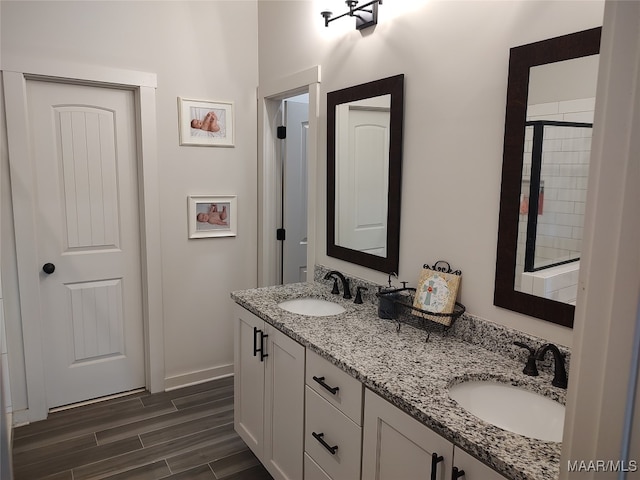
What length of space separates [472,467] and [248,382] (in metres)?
1.44

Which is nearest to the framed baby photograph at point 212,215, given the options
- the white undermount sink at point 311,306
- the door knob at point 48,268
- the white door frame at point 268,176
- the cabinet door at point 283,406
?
the white door frame at point 268,176

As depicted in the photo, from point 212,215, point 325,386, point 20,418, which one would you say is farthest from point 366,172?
point 20,418

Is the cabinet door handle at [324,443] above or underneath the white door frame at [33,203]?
underneath

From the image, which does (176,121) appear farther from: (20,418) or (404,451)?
(404,451)

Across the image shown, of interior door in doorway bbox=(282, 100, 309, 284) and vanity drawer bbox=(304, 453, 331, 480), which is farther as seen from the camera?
interior door in doorway bbox=(282, 100, 309, 284)

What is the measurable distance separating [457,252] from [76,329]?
2415 mm

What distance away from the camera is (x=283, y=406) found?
2004 mm

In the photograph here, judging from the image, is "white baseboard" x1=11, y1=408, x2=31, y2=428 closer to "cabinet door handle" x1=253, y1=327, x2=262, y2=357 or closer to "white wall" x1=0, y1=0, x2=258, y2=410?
"white wall" x1=0, y1=0, x2=258, y2=410

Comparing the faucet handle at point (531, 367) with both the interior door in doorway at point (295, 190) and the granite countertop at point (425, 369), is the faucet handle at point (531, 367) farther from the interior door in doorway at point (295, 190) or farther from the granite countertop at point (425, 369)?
the interior door in doorway at point (295, 190)

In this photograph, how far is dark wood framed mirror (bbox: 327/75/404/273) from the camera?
2121mm

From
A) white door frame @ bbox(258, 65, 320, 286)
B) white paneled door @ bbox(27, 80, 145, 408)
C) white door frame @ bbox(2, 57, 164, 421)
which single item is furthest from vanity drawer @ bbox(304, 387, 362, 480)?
white paneled door @ bbox(27, 80, 145, 408)

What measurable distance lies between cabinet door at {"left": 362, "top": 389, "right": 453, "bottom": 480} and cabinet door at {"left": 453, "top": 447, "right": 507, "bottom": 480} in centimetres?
2

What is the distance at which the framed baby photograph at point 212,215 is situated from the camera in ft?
10.2

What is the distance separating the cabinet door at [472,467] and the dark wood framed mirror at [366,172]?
1.11 meters
